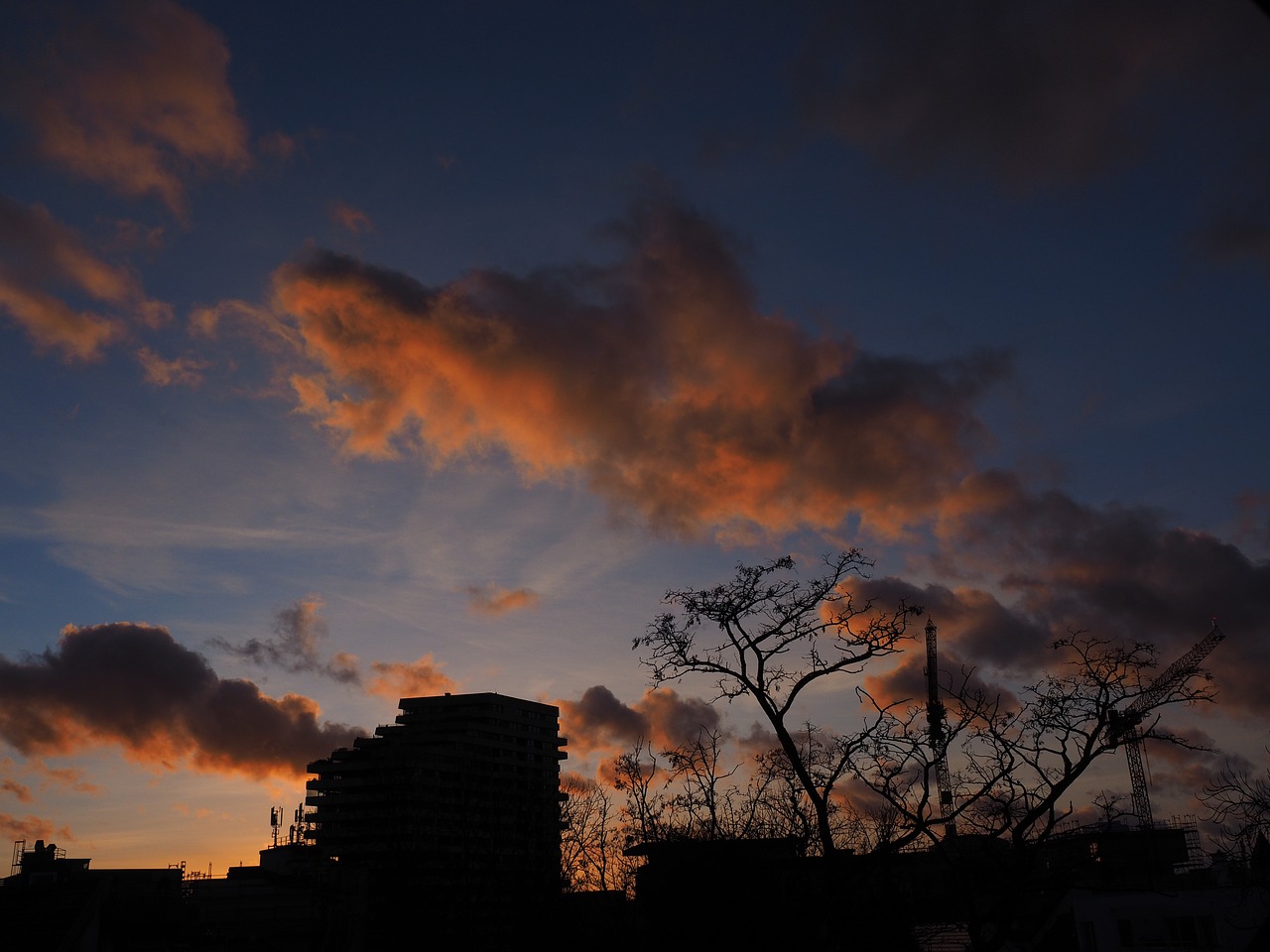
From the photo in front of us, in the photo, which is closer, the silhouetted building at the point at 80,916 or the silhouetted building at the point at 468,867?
the silhouetted building at the point at 80,916

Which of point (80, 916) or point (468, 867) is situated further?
point (468, 867)

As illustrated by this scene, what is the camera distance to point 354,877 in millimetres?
29641

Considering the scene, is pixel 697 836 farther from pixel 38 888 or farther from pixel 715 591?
pixel 38 888

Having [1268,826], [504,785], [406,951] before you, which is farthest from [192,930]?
[1268,826]

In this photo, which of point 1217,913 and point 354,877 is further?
point 1217,913

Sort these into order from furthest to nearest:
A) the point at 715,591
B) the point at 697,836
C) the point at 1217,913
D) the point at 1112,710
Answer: the point at 1217,913 < the point at 697,836 < the point at 715,591 < the point at 1112,710

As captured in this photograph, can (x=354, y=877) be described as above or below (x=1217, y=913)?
above

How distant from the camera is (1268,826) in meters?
26.5

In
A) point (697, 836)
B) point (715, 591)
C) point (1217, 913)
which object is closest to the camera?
point (715, 591)

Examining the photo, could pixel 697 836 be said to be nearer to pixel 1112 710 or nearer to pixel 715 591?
pixel 715 591

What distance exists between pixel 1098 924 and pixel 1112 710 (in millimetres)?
45722

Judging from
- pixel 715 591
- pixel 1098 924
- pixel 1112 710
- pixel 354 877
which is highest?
pixel 715 591

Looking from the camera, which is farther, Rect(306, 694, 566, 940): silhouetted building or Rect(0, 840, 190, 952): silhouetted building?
Rect(306, 694, 566, 940): silhouetted building

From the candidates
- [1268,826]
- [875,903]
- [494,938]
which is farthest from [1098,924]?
[875,903]
